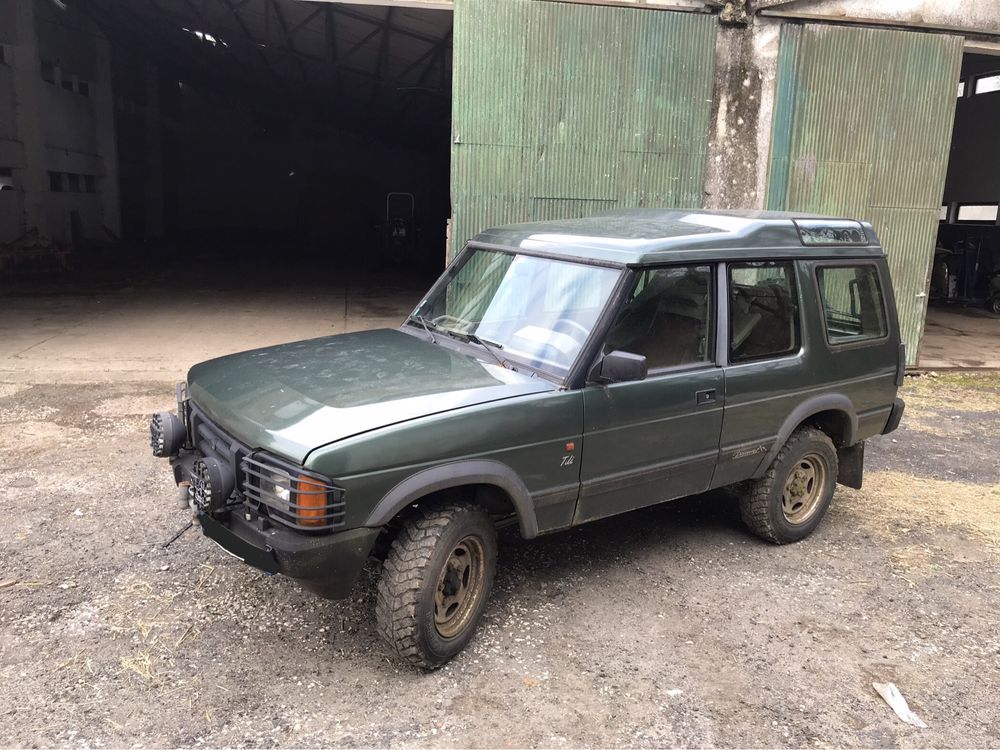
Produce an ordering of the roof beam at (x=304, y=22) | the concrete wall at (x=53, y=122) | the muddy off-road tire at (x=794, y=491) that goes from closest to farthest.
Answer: the muddy off-road tire at (x=794, y=491) → the roof beam at (x=304, y=22) → the concrete wall at (x=53, y=122)

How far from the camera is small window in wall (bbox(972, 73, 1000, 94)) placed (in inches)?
A: 680

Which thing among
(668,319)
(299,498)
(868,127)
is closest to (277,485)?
(299,498)

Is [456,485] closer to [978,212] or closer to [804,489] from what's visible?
[804,489]

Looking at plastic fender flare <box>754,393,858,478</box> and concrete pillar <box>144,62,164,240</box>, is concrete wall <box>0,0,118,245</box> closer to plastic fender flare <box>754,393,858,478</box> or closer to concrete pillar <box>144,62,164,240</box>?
concrete pillar <box>144,62,164,240</box>

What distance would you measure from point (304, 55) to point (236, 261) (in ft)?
21.7

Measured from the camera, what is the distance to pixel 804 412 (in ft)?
14.6

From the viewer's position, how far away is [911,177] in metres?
9.10

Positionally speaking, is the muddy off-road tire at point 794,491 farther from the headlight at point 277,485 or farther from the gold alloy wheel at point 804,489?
the headlight at point 277,485

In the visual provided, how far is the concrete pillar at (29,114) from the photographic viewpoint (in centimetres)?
→ 1844

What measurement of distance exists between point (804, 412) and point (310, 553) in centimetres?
301

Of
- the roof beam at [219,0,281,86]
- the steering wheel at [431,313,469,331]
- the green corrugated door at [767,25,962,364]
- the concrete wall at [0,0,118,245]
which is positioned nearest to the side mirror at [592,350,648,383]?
the steering wheel at [431,313,469,331]

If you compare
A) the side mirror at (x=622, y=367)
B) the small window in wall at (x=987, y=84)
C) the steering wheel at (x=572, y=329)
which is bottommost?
the side mirror at (x=622, y=367)

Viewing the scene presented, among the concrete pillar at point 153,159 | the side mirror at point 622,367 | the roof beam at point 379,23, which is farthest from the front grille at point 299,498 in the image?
the concrete pillar at point 153,159

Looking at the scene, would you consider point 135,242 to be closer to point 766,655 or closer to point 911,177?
point 911,177
